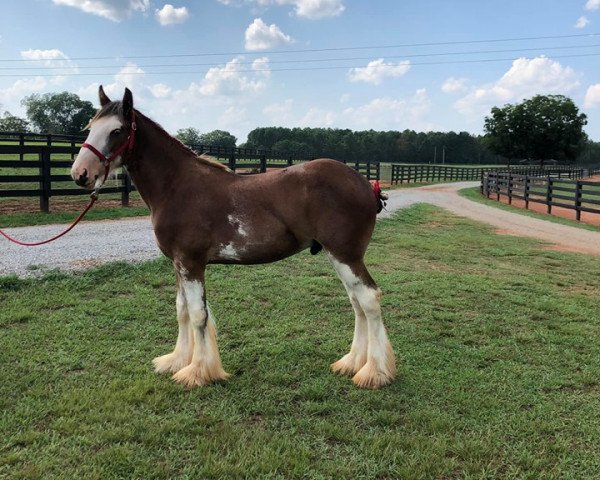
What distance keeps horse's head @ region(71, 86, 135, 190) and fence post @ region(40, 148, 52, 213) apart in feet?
32.1

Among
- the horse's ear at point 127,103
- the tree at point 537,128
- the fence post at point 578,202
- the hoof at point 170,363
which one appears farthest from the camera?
the tree at point 537,128

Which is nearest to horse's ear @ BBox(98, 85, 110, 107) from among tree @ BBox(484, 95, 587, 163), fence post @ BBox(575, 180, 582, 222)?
fence post @ BBox(575, 180, 582, 222)

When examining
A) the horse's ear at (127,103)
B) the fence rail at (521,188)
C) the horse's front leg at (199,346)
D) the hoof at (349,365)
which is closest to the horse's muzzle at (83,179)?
the horse's ear at (127,103)

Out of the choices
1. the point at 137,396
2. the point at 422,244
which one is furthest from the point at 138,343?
the point at 422,244

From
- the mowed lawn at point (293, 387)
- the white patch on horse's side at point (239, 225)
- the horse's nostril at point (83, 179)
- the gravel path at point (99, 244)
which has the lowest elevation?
the mowed lawn at point (293, 387)

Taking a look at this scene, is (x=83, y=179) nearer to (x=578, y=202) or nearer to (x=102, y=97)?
(x=102, y=97)

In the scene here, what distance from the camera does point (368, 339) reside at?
3.77 meters

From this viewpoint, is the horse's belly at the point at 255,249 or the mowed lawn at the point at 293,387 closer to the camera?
the mowed lawn at the point at 293,387

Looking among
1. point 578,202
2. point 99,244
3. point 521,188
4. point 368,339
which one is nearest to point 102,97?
point 368,339

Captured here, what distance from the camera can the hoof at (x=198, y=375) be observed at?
3.54m

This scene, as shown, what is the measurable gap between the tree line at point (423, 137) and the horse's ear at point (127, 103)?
9.92 meters

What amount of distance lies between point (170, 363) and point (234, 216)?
1.34 m

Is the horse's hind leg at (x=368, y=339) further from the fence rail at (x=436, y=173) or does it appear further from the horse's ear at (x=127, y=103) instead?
the fence rail at (x=436, y=173)

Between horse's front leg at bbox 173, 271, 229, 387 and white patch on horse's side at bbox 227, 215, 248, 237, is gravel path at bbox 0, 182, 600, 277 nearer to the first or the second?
horse's front leg at bbox 173, 271, 229, 387
